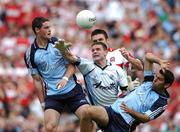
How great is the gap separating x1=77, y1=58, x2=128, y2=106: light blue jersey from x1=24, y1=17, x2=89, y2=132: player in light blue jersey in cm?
25

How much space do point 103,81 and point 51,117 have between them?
1171 millimetres

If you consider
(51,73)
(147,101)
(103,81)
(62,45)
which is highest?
(62,45)

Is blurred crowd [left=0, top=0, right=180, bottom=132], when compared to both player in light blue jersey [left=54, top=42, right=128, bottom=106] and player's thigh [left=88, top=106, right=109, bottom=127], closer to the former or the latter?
player in light blue jersey [left=54, top=42, right=128, bottom=106]

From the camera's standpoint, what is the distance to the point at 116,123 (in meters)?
18.9

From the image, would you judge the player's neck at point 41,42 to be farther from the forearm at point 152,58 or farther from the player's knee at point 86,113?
the forearm at point 152,58

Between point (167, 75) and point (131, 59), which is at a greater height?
point (131, 59)

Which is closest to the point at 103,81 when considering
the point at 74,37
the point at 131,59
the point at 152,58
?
the point at 131,59

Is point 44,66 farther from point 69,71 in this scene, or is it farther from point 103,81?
point 103,81

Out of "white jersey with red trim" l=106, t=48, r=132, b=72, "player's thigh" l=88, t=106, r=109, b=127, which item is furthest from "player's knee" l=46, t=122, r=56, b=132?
"white jersey with red trim" l=106, t=48, r=132, b=72

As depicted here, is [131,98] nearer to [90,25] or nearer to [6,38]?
[90,25]

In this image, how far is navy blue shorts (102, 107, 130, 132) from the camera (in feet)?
62.1

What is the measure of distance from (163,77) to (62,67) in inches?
79.0

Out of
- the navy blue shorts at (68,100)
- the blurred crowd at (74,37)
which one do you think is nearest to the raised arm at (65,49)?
the navy blue shorts at (68,100)

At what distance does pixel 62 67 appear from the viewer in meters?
19.3
